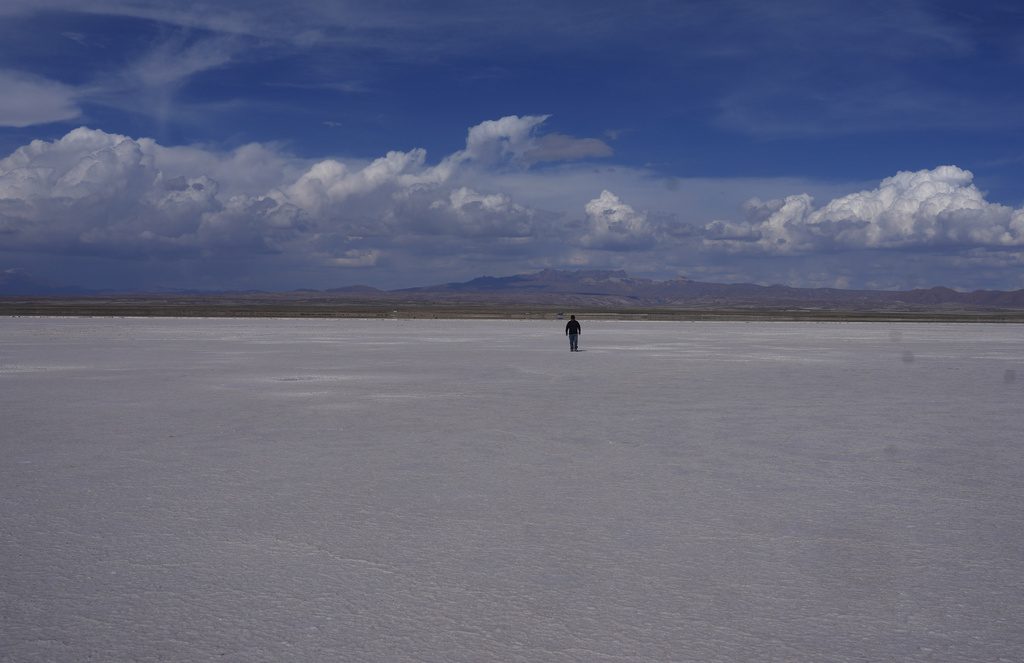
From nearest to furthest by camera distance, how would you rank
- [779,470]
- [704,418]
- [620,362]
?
[779,470] < [704,418] < [620,362]

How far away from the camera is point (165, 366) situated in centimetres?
2511

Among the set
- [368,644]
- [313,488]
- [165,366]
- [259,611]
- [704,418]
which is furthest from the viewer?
[165,366]

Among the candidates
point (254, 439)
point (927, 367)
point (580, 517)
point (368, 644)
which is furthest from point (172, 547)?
point (927, 367)

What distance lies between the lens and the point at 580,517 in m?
7.98

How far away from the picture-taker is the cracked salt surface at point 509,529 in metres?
5.23

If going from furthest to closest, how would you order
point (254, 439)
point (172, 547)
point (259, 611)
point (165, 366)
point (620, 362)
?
1. point (620, 362)
2. point (165, 366)
3. point (254, 439)
4. point (172, 547)
5. point (259, 611)

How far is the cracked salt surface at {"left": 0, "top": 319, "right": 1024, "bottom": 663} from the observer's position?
5.23 meters

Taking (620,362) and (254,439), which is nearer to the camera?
(254,439)

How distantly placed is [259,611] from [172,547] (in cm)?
177

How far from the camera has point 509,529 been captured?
24.8ft

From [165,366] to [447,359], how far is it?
8.48 meters

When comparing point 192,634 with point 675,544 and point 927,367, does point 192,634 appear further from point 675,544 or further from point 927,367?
point 927,367

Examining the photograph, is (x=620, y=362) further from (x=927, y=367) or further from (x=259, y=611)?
(x=259, y=611)

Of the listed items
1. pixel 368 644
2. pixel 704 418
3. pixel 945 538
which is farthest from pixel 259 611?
pixel 704 418
